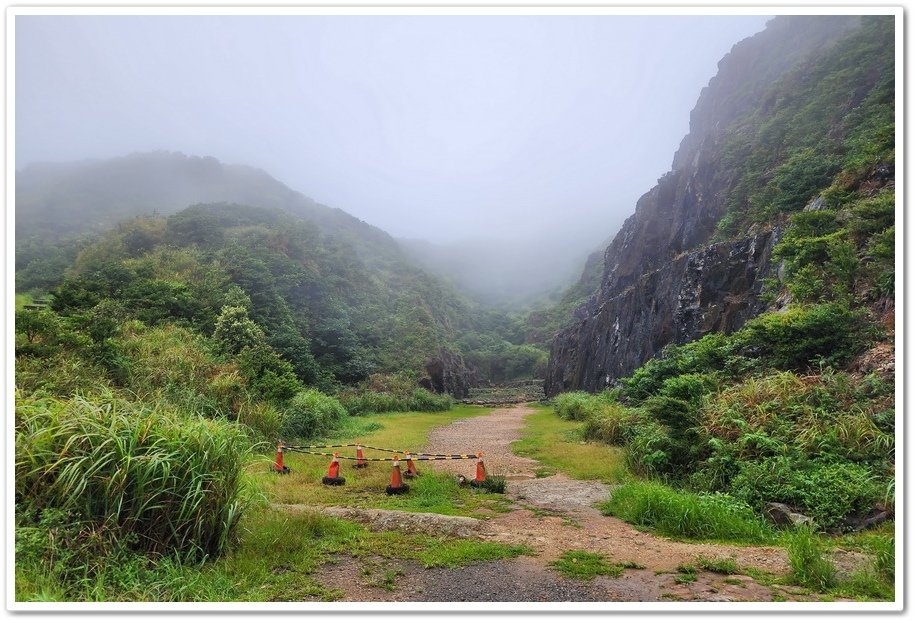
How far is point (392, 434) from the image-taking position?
17359mm

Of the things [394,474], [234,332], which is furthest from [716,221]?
[234,332]

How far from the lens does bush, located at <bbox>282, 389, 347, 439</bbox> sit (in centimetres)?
1423

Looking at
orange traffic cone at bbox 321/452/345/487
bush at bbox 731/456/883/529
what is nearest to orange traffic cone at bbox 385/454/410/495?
orange traffic cone at bbox 321/452/345/487

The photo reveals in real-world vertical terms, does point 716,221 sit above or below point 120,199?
below

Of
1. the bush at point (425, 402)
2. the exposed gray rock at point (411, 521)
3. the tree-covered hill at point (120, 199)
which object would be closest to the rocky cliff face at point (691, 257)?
the bush at point (425, 402)

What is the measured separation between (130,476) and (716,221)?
31325 millimetres

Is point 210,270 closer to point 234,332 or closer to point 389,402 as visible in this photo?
point 234,332

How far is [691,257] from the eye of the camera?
70.3 feet

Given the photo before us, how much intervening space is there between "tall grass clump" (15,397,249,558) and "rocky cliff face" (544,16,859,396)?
16.3 meters

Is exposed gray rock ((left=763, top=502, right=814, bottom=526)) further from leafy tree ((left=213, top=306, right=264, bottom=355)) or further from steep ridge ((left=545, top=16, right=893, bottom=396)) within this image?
leafy tree ((left=213, top=306, right=264, bottom=355))
